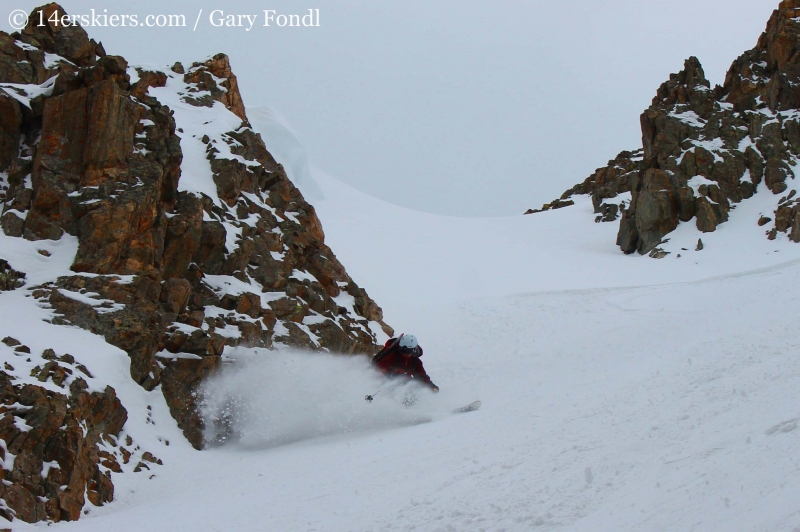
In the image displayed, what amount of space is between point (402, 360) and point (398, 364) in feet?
0.42

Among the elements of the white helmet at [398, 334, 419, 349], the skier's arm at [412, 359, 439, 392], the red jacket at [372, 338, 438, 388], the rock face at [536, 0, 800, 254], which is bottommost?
the skier's arm at [412, 359, 439, 392]

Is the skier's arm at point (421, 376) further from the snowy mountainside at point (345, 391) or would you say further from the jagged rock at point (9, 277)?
the jagged rock at point (9, 277)

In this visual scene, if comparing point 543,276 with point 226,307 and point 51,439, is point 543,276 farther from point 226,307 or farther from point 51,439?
point 51,439

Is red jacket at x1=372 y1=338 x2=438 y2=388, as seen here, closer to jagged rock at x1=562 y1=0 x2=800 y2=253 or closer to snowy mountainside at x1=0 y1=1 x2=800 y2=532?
snowy mountainside at x1=0 y1=1 x2=800 y2=532

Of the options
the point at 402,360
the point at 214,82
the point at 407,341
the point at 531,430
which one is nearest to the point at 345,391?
the point at 402,360

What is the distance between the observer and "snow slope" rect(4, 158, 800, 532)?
6.42m

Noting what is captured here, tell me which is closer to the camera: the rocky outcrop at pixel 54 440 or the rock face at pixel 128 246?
the rocky outcrop at pixel 54 440

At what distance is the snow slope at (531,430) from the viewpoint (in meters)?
6.42

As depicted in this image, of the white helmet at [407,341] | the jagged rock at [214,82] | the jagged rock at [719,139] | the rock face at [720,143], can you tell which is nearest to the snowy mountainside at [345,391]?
the jagged rock at [214,82]

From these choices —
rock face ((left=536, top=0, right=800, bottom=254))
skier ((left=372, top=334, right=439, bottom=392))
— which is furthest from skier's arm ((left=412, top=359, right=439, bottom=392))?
rock face ((left=536, top=0, right=800, bottom=254))

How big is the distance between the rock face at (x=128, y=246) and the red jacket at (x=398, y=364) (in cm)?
246

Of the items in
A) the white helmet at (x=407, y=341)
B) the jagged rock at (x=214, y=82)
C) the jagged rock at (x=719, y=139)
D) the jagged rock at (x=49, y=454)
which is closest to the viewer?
the jagged rock at (x=49, y=454)

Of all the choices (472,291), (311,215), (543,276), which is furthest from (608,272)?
(311,215)

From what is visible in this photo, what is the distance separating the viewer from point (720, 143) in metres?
37.2
